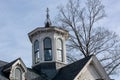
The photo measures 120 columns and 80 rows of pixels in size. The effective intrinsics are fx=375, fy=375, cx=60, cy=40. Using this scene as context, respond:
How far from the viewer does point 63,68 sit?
94.1ft

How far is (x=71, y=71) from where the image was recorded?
1056 inches

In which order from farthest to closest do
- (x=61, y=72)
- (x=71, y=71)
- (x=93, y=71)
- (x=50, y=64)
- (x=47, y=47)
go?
1. (x=47, y=47)
2. (x=50, y=64)
3. (x=61, y=72)
4. (x=93, y=71)
5. (x=71, y=71)

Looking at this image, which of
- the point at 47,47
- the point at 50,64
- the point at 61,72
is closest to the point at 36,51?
the point at 47,47

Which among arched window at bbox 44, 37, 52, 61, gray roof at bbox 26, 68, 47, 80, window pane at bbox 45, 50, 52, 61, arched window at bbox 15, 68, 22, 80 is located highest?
arched window at bbox 44, 37, 52, 61

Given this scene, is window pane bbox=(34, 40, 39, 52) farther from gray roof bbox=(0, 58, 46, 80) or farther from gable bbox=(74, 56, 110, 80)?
gable bbox=(74, 56, 110, 80)

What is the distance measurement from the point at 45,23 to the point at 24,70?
7435 mm

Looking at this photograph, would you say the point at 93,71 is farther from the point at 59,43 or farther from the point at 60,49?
the point at 59,43

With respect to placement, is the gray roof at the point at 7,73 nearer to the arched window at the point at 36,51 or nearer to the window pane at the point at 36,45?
the arched window at the point at 36,51

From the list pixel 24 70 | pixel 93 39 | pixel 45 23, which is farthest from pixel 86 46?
pixel 24 70

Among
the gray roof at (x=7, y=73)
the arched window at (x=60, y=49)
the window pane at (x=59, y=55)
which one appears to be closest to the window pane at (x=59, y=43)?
the arched window at (x=60, y=49)

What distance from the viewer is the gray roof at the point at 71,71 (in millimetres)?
26044

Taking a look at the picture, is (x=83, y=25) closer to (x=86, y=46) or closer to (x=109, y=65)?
(x=86, y=46)


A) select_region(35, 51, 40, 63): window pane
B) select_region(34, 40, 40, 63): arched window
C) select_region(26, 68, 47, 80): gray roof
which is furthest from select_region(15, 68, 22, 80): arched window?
select_region(34, 40, 40, 63): arched window

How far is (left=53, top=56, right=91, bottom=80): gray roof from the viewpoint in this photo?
2604 centimetres
